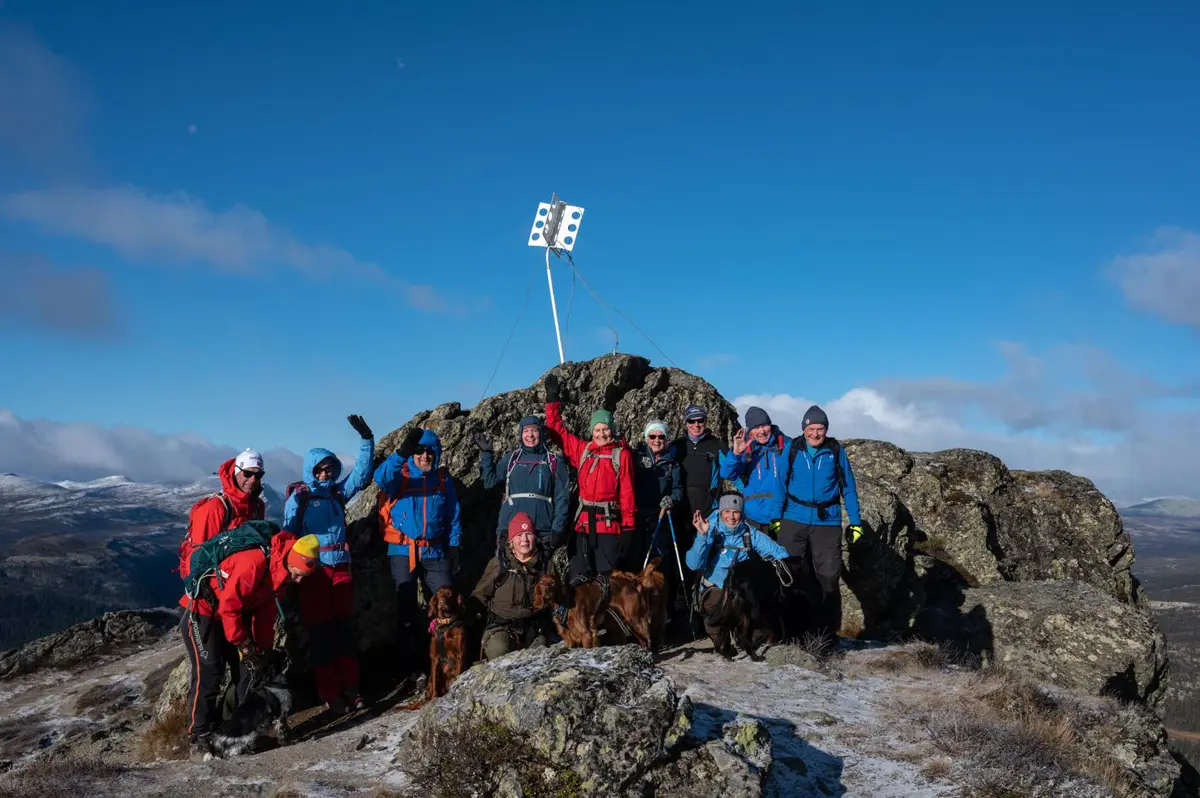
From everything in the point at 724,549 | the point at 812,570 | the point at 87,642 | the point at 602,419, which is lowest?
the point at 87,642

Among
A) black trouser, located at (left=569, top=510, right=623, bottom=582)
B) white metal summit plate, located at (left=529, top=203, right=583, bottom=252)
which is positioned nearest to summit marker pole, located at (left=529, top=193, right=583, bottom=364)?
white metal summit plate, located at (left=529, top=203, right=583, bottom=252)

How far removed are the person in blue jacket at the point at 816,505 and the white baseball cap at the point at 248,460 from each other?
24.5 feet

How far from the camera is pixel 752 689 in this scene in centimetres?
1012

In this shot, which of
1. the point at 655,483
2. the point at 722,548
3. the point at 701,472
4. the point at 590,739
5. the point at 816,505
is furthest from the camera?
the point at 701,472

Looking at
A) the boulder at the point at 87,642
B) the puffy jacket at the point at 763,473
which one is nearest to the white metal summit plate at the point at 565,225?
the puffy jacket at the point at 763,473

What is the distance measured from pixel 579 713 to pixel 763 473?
19.6 feet

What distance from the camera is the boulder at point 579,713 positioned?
666 centimetres

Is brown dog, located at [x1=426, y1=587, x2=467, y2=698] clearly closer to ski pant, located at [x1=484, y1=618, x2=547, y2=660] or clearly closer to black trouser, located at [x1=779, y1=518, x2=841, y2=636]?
ski pant, located at [x1=484, y1=618, x2=547, y2=660]

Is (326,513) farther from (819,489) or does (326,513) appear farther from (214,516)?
(819,489)

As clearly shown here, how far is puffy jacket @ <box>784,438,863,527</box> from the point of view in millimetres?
11602

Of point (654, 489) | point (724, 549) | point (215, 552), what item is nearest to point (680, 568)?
point (654, 489)

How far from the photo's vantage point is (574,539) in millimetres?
12383

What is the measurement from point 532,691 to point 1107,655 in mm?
11870

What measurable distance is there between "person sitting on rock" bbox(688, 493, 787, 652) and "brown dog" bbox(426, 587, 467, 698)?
11.0 feet
